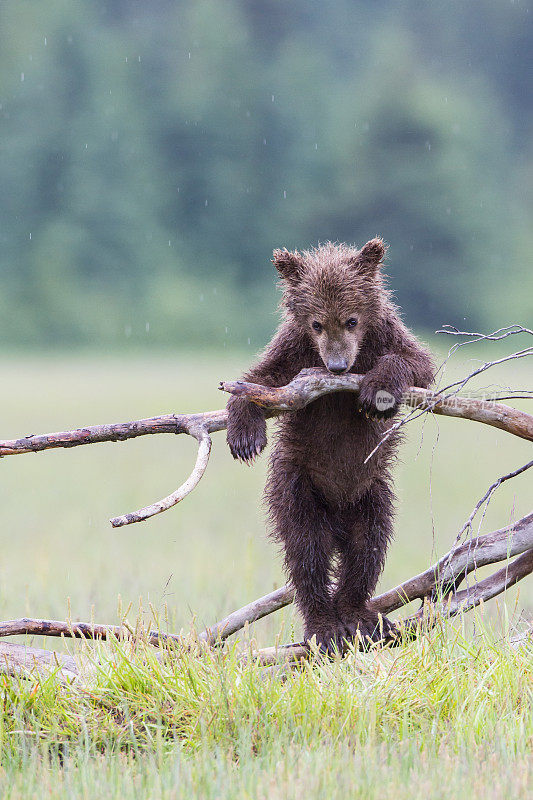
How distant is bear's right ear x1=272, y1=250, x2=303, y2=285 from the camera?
450 cm

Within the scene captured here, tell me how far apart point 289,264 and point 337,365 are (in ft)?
2.61

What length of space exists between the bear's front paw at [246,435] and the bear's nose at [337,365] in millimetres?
437

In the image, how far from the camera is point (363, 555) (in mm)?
4645

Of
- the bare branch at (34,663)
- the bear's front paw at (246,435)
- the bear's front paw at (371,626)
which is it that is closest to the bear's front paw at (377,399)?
the bear's front paw at (246,435)

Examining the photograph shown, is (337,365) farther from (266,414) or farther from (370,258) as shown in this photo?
(370,258)

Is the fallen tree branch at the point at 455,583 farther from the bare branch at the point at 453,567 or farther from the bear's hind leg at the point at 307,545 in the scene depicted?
the bear's hind leg at the point at 307,545

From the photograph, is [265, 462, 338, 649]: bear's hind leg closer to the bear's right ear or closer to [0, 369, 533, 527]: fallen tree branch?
[0, 369, 533, 527]: fallen tree branch

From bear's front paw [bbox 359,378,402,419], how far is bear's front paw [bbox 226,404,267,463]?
486mm

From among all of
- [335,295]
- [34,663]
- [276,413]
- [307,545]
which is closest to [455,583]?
[307,545]

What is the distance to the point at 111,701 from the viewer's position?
→ 360cm

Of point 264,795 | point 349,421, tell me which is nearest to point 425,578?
point 349,421

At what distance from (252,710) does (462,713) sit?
798 mm

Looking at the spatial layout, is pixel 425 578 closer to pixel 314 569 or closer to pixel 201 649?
pixel 314 569

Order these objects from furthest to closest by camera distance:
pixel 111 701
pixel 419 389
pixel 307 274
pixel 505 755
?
pixel 307 274 < pixel 419 389 < pixel 111 701 < pixel 505 755
